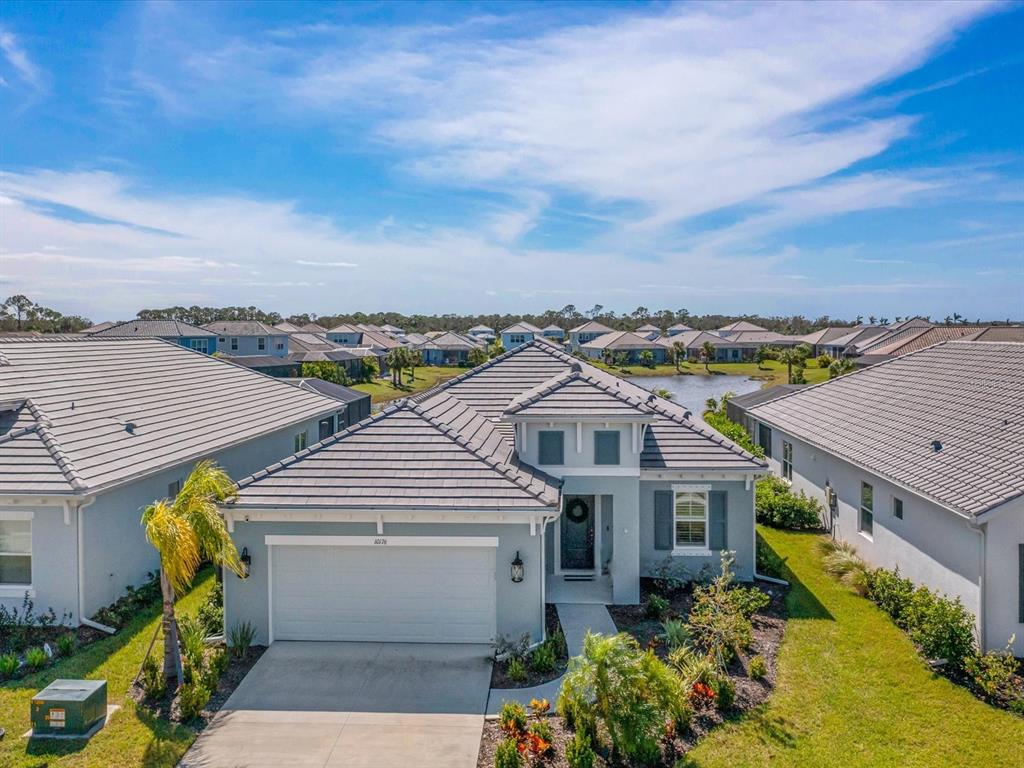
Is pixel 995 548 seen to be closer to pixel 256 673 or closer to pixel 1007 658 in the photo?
pixel 1007 658

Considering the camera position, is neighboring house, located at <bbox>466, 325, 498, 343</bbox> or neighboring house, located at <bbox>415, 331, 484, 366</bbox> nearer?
neighboring house, located at <bbox>415, 331, 484, 366</bbox>

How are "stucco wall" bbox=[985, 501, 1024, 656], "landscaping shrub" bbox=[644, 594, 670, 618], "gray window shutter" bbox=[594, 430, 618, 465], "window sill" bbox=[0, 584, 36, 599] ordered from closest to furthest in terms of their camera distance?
"stucco wall" bbox=[985, 501, 1024, 656] → "window sill" bbox=[0, 584, 36, 599] → "landscaping shrub" bbox=[644, 594, 670, 618] → "gray window shutter" bbox=[594, 430, 618, 465]

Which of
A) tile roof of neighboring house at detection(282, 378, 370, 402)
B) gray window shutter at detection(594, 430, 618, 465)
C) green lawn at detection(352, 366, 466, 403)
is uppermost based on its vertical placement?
tile roof of neighboring house at detection(282, 378, 370, 402)

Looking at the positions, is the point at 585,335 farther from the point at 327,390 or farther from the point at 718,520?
the point at 718,520

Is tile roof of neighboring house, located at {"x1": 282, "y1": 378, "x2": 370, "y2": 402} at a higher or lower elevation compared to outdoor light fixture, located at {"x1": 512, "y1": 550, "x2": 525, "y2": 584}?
higher

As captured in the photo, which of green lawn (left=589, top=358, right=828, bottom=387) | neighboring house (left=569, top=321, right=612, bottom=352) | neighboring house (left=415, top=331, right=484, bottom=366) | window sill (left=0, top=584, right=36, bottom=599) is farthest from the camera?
neighboring house (left=569, top=321, right=612, bottom=352)

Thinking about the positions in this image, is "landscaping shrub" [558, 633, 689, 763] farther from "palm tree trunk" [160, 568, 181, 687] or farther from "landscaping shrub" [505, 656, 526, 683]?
"palm tree trunk" [160, 568, 181, 687]

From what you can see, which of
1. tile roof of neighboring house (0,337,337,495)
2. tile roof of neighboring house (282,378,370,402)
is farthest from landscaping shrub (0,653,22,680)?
tile roof of neighboring house (282,378,370,402)
